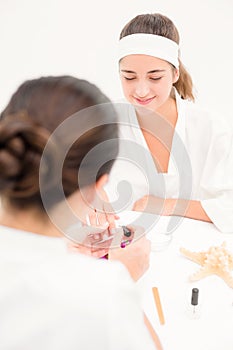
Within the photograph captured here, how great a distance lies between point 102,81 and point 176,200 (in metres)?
0.92

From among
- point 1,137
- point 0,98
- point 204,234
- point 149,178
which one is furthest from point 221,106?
point 1,137

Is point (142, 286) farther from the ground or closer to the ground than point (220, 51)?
closer to the ground

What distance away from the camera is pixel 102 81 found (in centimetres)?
193

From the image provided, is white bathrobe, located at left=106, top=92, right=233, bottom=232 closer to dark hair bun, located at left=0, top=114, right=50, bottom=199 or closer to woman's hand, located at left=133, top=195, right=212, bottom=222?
woman's hand, located at left=133, top=195, right=212, bottom=222

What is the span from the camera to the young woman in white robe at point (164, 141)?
3.87 ft

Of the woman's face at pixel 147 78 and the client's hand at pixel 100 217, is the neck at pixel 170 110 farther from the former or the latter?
the client's hand at pixel 100 217

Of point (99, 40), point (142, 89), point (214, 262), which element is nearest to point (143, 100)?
point (142, 89)

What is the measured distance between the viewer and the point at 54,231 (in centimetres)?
61

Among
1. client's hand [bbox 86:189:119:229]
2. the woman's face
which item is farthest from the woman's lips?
client's hand [bbox 86:189:119:229]

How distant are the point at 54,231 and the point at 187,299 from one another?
37cm

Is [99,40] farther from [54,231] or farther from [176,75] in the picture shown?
[54,231]

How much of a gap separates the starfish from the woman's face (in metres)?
0.53

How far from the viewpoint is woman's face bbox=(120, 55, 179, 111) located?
3.87 ft

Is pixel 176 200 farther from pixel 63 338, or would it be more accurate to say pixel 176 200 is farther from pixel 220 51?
pixel 220 51
